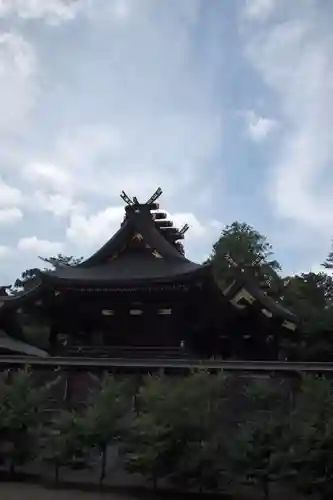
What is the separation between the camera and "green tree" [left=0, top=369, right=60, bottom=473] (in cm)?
1041

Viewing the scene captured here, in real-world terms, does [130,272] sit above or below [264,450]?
above

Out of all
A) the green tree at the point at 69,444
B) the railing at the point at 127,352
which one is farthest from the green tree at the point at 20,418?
the railing at the point at 127,352

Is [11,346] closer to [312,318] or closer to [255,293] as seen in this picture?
[255,293]

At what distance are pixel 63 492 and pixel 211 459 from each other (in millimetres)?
2881

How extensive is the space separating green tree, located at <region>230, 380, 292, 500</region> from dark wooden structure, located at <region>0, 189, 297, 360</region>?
553 cm

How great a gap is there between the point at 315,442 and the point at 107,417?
3.80 m

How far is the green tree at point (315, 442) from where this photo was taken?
8750mm

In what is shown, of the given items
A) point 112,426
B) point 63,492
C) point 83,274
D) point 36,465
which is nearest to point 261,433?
point 112,426

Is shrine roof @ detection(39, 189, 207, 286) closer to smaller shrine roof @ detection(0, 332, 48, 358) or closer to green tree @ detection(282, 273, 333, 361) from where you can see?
smaller shrine roof @ detection(0, 332, 48, 358)

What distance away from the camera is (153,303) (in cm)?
1546

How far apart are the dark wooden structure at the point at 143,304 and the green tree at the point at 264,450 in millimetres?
5525

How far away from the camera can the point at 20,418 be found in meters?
10.4

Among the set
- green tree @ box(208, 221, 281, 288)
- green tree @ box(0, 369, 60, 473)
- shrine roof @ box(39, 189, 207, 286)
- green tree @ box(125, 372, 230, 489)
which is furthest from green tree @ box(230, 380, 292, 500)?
green tree @ box(208, 221, 281, 288)

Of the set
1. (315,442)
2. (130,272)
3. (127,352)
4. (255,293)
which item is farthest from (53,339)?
(315,442)
